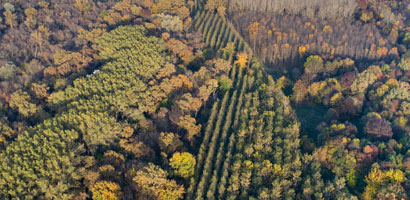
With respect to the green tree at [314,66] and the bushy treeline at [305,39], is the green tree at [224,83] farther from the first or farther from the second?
the green tree at [314,66]

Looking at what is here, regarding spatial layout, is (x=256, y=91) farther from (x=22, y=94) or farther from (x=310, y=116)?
(x=22, y=94)

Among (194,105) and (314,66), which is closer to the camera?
(194,105)

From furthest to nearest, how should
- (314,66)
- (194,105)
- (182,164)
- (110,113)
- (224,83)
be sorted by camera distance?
(314,66) → (224,83) → (194,105) → (110,113) → (182,164)

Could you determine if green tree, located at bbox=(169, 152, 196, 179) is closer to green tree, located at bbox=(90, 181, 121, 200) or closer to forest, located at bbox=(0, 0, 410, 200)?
forest, located at bbox=(0, 0, 410, 200)

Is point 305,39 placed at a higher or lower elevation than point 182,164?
higher

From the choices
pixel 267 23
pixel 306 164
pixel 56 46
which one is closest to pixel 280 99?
pixel 306 164

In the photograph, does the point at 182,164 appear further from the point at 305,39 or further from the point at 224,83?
the point at 305,39

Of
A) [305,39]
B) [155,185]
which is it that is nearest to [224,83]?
[155,185]

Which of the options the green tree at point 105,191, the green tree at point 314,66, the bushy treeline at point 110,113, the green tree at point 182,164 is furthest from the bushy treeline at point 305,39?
the green tree at point 105,191
